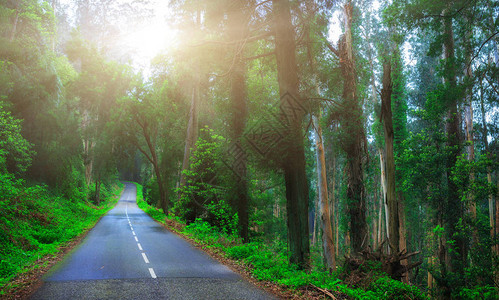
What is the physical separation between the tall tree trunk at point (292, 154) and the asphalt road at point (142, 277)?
205cm

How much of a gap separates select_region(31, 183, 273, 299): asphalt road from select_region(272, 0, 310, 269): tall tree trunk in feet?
6.72

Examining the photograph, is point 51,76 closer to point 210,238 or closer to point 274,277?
point 210,238

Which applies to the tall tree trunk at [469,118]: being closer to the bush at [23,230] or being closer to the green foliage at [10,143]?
the bush at [23,230]

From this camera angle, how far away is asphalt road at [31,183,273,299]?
5.91 meters

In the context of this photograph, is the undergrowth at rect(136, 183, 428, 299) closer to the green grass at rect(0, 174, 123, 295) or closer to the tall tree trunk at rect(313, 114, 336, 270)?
the tall tree trunk at rect(313, 114, 336, 270)

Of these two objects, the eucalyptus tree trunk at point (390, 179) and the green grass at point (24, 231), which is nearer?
the eucalyptus tree trunk at point (390, 179)

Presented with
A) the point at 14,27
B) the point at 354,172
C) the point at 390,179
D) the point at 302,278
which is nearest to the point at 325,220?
the point at 354,172

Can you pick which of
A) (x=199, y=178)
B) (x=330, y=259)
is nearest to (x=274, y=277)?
(x=330, y=259)

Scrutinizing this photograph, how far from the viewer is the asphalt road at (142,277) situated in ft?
19.4

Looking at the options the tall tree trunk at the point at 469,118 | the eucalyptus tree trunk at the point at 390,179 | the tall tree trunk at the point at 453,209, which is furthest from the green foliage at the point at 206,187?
the tall tree trunk at the point at 469,118

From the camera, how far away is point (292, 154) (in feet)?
27.9

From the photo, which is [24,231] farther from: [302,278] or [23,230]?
[302,278]

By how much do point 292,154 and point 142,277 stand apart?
202 inches

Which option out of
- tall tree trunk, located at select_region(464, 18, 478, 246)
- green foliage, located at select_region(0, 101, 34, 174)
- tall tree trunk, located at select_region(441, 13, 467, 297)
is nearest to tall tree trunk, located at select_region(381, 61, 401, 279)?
tall tree trunk, located at select_region(464, 18, 478, 246)
